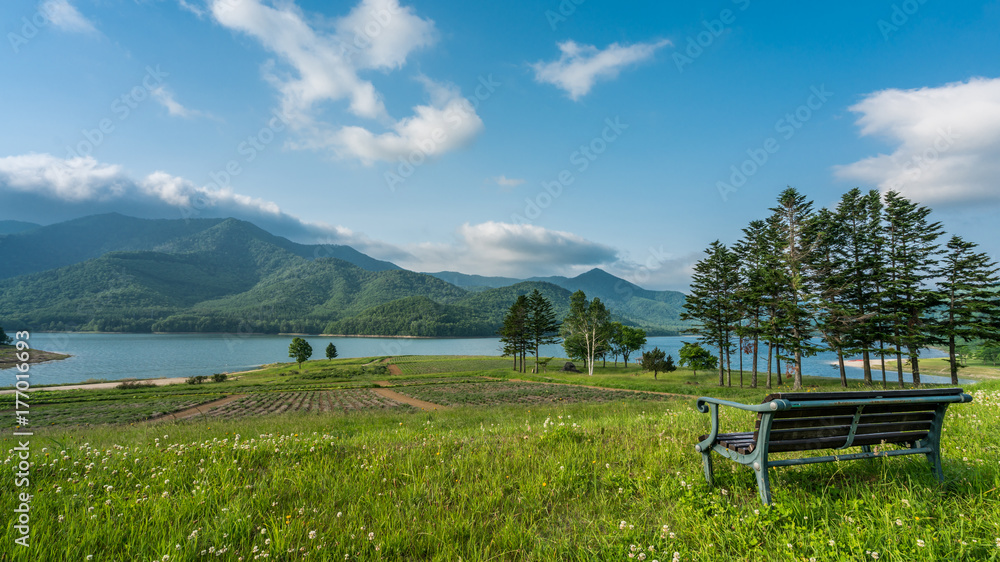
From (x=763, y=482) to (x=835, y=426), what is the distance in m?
0.95

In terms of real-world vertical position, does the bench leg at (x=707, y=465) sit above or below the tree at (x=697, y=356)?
above

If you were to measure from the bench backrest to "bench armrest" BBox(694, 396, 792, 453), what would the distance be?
0.08 meters

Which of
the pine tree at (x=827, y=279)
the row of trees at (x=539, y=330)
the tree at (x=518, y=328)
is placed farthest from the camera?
the tree at (x=518, y=328)

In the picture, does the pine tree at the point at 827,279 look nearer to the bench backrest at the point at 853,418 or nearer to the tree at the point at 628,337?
the bench backrest at the point at 853,418

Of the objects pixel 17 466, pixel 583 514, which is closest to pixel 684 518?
pixel 583 514

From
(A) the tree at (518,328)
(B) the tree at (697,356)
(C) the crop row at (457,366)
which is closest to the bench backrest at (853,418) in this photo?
(B) the tree at (697,356)

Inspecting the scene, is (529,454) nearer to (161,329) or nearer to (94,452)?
(94,452)

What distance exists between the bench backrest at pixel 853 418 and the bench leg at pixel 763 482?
196mm

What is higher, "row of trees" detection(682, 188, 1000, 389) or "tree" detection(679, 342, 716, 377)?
"row of trees" detection(682, 188, 1000, 389)

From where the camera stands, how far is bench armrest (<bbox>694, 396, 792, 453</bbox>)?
296 cm

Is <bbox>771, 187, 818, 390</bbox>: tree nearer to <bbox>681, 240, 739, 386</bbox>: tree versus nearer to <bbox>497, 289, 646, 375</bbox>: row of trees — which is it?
<bbox>681, 240, 739, 386</bbox>: tree

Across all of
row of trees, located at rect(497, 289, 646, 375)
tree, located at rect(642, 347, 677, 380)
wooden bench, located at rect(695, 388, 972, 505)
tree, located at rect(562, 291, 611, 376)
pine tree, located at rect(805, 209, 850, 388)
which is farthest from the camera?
row of trees, located at rect(497, 289, 646, 375)

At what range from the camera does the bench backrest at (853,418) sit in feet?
10.3

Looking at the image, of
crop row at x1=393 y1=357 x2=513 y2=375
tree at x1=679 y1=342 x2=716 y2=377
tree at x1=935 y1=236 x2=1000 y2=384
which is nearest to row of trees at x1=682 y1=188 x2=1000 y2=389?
tree at x1=935 y1=236 x2=1000 y2=384
